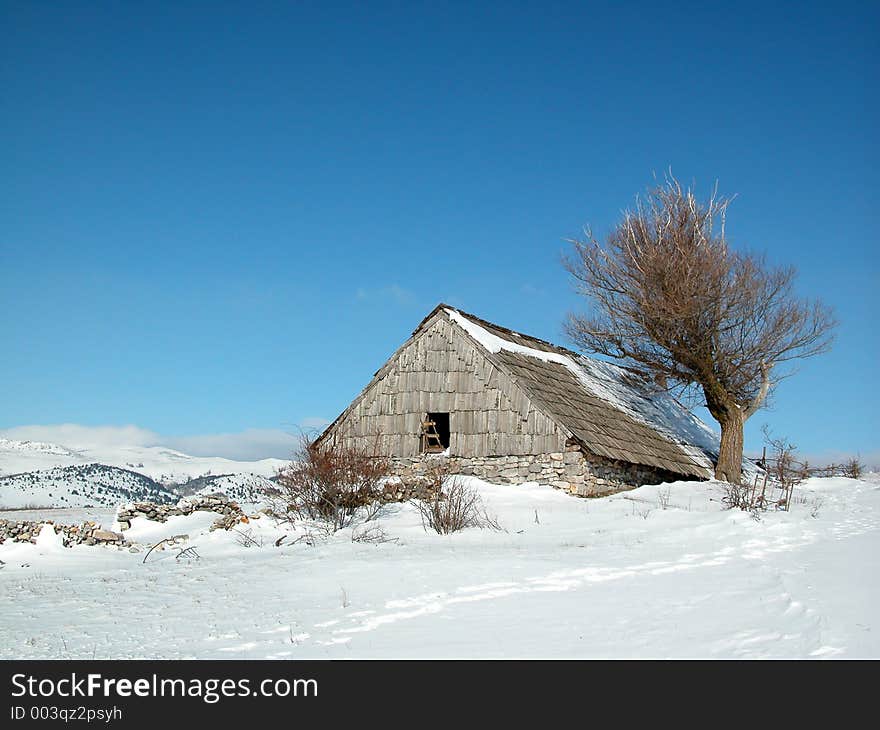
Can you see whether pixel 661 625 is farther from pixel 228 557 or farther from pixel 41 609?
pixel 228 557

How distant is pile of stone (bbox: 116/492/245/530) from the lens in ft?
50.2

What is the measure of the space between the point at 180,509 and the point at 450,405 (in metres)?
6.55

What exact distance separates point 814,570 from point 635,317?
14.9 m

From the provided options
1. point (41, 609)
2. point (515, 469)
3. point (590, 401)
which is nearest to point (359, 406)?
point (515, 469)

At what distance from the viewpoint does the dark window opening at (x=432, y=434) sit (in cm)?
1950

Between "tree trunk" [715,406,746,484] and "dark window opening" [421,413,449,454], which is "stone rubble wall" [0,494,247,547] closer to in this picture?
"dark window opening" [421,413,449,454]

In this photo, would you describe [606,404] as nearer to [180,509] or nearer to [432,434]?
[432,434]

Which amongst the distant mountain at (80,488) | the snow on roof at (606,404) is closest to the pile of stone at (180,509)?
the snow on roof at (606,404)

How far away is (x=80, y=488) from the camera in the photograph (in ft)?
105

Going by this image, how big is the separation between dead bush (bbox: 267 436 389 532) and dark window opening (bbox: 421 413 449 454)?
4.68 meters

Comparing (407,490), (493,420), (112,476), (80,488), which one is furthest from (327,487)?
(112,476)

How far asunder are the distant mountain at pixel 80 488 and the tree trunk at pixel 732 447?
1655 cm

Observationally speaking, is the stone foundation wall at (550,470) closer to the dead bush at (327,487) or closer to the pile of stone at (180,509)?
the dead bush at (327,487)

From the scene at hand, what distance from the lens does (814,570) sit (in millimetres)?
7641
